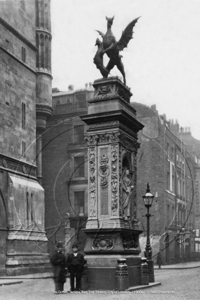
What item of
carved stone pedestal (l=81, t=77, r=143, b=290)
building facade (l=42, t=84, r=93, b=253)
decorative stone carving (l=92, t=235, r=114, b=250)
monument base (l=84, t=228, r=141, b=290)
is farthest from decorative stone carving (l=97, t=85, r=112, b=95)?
building facade (l=42, t=84, r=93, b=253)

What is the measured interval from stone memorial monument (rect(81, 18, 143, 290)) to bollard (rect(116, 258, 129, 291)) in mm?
109

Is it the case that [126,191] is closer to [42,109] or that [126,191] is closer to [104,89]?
[104,89]

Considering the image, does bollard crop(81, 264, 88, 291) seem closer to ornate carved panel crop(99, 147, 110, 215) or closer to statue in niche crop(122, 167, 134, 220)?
ornate carved panel crop(99, 147, 110, 215)

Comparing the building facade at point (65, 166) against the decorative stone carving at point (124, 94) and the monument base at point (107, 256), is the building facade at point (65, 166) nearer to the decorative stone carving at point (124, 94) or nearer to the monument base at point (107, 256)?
the decorative stone carving at point (124, 94)

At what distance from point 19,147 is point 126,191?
1716 cm

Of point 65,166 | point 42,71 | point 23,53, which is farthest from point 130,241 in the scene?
point 65,166

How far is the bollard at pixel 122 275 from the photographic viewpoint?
1612 centimetres

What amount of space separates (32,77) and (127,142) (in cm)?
1943

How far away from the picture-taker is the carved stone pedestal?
1708 cm

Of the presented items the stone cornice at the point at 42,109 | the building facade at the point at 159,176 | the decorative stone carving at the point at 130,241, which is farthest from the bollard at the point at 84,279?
the building facade at the point at 159,176

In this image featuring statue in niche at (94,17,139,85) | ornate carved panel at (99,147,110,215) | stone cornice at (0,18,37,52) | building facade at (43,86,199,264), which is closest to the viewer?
ornate carved panel at (99,147,110,215)

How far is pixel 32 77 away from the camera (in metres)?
36.6

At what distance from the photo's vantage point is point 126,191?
712 inches

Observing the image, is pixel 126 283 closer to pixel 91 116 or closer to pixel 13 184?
pixel 91 116
